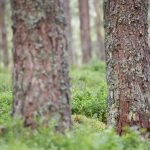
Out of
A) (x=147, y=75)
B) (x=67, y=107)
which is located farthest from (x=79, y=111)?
(x=67, y=107)

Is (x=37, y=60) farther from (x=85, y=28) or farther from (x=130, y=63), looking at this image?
(x=85, y=28)

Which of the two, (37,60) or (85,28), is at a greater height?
(37,60)

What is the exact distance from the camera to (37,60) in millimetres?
5656

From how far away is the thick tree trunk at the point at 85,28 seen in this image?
88.9 feet

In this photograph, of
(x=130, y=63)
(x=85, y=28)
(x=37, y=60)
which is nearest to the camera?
(x=37, y=60)

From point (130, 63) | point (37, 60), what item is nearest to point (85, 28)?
point (130, 63)

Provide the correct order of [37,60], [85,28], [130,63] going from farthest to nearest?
[85,28]
[130,63]
[37,60]


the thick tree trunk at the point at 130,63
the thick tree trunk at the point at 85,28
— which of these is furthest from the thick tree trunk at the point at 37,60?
the thick tree trunk at the point at 85,28

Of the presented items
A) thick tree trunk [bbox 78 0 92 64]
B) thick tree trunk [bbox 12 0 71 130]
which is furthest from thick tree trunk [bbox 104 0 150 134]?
thick tree trunk [bbox 78 0 92 64]

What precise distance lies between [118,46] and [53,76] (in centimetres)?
215

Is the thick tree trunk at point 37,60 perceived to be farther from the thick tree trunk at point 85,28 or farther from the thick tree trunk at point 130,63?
the thick tree trunk at point 85,28

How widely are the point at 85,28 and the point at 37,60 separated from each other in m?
22.4

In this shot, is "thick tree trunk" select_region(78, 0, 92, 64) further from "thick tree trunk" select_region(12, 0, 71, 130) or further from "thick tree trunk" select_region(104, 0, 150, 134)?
"thick tree trunk" select_region(12, 0, 71, 130)

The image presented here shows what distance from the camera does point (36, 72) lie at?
222 inches
